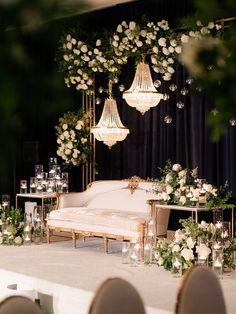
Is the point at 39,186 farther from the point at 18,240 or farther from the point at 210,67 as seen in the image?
the point at 210,67

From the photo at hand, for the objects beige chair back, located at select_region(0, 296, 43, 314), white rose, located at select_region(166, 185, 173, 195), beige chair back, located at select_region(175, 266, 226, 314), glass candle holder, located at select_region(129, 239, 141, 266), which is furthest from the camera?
white rose, located at select_region(166, 185, 173, 195)

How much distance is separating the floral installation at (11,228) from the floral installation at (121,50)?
186 cm

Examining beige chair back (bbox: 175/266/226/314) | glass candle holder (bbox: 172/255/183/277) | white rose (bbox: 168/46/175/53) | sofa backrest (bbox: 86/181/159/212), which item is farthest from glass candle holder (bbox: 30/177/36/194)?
beige chair back (bbox: 175/266/226/314)

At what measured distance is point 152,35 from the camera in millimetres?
7629

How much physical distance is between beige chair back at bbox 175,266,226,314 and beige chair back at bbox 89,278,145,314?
143 millimetres

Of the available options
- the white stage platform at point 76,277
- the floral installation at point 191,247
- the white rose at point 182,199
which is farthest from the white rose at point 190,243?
the white rose at point 182,199

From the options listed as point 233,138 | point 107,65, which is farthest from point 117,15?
point 233,138

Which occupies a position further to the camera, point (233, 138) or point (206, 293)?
point (233, 138)

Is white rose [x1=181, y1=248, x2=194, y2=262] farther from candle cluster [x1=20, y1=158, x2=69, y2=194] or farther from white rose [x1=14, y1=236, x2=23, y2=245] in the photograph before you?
candle cluster [x1=20, y1=158, x2=69, y2=194]

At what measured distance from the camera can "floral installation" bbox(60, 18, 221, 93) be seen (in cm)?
751

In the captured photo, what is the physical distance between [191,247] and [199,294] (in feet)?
10.7

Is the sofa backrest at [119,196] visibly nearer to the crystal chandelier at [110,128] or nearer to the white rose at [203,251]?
the crystal chandelier at [110,128]

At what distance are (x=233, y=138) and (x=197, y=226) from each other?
7.83ft

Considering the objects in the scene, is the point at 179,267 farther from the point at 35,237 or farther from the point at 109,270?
the point at 35,237
